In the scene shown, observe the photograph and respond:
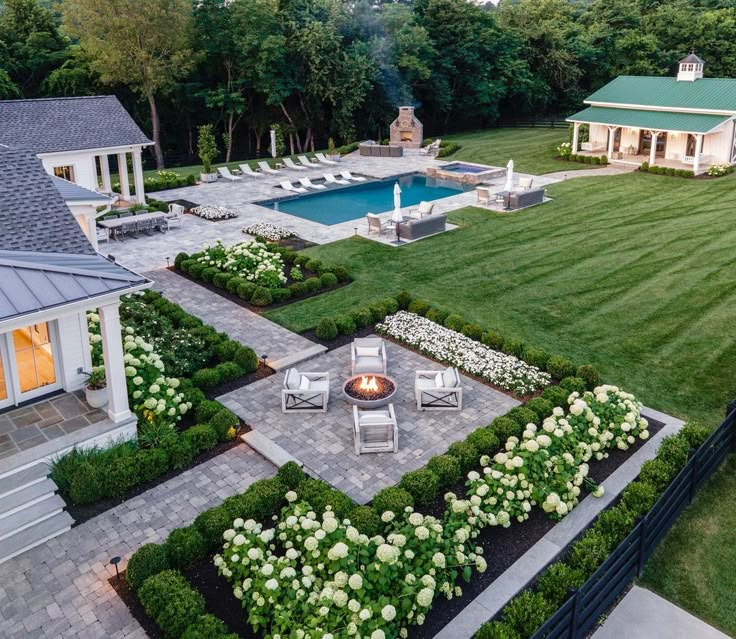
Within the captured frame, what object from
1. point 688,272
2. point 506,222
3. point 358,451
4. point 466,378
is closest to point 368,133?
point 506,222

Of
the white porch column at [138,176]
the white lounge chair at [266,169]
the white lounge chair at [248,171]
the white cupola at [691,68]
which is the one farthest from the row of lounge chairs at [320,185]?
the white cupola at [691,68]

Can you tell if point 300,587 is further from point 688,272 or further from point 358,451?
point 688,272

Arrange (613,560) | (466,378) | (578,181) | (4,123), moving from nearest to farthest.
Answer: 1. (613,560)
2. (466,378)
3. (4,123)
4. (578,181)

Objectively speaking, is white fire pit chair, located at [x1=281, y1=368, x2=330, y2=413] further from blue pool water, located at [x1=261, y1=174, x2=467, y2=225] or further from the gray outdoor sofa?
blue pool water, located at [x1=261, y1=174, x2=467, y2=225]

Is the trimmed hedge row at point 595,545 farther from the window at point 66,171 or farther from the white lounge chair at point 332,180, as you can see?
the white lounge chair at point 332,180

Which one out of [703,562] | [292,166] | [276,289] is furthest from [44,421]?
[292,166]

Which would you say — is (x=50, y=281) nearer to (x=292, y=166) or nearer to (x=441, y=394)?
(x=441, y=394)
